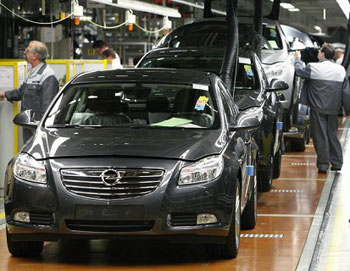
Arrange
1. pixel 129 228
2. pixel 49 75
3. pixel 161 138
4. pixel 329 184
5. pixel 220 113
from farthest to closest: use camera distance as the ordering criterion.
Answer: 1. pixel 329 184
2. pixel 49 75
3. pixel 220 113
4. pixel 161 138
5. pixel 129 228

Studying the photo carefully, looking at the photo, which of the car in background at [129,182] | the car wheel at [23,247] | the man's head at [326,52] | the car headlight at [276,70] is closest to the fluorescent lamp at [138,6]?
the car headlight at [276,70]

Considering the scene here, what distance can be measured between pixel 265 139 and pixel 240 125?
3.45 m

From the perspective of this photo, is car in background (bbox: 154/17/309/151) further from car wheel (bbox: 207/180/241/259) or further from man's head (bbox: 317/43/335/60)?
car wheel (bbox: 207/180/241/259)

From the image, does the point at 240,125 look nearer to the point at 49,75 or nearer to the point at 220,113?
the point at 220,113

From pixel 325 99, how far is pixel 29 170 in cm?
822

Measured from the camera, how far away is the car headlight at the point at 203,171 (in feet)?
26.2

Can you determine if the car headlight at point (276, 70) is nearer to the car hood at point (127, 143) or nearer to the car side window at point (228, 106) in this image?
the car side window at point (228, 106)

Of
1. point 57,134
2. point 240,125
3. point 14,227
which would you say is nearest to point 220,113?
point 240,125

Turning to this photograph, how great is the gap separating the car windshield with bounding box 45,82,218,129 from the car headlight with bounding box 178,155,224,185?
30.6 inches

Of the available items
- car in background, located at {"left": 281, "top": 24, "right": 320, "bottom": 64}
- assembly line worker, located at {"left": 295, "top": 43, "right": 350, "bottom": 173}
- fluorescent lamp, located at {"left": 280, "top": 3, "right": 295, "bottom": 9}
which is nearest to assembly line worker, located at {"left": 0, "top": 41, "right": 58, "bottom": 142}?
assembly line worker, located at {"left": 295, "top": 43, "right": 350, "bottom": 173}

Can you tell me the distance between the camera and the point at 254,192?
33.7ft

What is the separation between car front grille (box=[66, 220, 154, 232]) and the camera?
7.89 meters

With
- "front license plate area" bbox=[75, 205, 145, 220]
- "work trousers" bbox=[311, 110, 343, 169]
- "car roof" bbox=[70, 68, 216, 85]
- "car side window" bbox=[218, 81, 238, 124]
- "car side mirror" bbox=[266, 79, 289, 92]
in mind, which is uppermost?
"car roof" bbox=[70, 68, 216, 85]

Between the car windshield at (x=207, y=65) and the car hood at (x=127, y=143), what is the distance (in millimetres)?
4123
